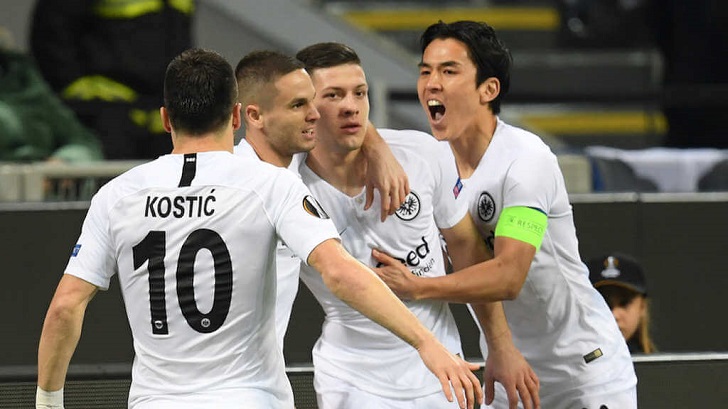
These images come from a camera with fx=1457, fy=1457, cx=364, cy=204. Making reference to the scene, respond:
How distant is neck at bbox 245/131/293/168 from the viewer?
180 inches

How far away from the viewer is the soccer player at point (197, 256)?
378 cm

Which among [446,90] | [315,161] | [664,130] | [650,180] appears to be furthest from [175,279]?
[664,130]

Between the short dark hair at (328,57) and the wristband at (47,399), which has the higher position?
the short dark hair at (328,57)

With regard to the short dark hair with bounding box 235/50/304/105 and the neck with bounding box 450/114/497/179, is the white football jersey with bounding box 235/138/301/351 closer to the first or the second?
the short dark hair with bounding box 235/50/304/105

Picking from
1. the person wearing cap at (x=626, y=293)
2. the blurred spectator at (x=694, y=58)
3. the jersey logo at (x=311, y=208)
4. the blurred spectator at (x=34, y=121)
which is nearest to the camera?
the jersey logo at (x=311, y=208)

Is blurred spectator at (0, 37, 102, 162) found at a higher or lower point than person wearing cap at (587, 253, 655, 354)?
higher

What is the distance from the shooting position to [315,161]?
4770 millimetres

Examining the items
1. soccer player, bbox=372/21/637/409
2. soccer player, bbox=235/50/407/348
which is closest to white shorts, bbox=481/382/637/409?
soccer player, bbox=372/21/637/409

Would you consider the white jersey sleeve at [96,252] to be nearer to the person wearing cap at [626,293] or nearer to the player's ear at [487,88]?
the player's ear at [487,88]

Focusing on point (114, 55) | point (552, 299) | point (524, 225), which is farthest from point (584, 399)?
point (114, 55)

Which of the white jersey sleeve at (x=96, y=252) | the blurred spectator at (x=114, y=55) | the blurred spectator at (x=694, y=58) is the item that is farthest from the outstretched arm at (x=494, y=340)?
the blurred spectator at (x=694, y=58)

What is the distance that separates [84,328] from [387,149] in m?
2.39

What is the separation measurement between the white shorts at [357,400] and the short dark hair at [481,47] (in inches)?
39.7

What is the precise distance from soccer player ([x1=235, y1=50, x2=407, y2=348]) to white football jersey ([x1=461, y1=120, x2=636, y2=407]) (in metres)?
0.30
